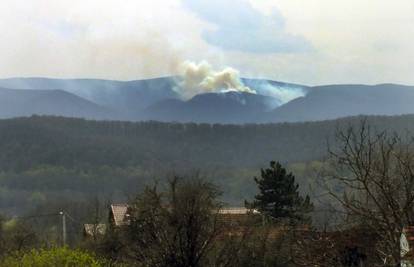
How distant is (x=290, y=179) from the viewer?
46656 millimetres

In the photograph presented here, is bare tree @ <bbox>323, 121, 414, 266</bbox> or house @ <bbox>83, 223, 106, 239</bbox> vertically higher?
bare tree @ <bbox>323, 121, 414, 266</bbox>

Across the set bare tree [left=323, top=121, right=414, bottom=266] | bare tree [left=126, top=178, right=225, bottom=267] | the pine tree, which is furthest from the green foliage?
the pine tree

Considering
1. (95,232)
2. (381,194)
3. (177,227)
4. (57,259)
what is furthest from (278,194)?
(381,194)

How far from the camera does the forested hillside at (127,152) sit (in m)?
103

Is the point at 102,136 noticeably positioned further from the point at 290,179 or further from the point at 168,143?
the point at 290,179

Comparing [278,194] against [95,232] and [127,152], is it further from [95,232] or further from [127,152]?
[127,152]

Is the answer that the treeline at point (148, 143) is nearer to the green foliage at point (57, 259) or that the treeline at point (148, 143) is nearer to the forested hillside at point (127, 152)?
the forested hillside at point (127, 152)

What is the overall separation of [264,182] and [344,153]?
3458cm

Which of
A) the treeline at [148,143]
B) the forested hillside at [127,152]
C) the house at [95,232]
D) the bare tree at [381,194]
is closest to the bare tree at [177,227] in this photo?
the bare tree at [381,194]

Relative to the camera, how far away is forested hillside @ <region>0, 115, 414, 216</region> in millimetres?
103325

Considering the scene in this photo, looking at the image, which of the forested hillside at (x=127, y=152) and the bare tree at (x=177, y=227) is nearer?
the bare tree at (x=177, y=227)

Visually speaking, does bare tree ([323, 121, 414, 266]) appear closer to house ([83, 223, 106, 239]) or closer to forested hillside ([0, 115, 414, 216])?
house ([83, 223, 106, 239])

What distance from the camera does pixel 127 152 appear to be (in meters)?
128

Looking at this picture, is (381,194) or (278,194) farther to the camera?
(278,194)
